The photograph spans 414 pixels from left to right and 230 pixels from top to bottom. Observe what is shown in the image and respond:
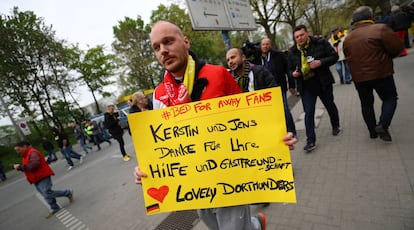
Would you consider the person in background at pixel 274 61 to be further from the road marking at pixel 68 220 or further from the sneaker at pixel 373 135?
the road marking at pixel 68 220

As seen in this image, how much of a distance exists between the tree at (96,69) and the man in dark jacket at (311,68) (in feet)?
98.3

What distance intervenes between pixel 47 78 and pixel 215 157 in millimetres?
23798

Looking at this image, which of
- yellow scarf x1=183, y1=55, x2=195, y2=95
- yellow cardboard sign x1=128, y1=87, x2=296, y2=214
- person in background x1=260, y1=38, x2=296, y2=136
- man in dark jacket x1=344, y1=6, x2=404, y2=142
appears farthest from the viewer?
person in background x1=260, y1=38, x2=296, y2=136

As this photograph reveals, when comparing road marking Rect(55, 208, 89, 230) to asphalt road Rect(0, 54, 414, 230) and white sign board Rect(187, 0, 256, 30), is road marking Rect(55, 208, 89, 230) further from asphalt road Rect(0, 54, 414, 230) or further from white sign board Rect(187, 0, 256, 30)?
white sign board Rect(187, 0, 256, 30)

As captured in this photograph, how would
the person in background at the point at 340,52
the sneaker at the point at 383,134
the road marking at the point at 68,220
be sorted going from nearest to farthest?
1. the sneaker at the point at 383,134
2. the road marking at the point at 68,220
3. the person in background at the point at 340,52

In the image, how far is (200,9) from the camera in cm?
498

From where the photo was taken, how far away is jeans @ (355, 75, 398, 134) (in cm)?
314

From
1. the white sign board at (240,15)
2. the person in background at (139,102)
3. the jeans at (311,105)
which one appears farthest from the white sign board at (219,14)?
the jeans at (311,105)

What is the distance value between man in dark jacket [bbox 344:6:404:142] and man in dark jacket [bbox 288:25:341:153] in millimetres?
323

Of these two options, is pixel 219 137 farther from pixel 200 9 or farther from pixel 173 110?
pixel 200 9

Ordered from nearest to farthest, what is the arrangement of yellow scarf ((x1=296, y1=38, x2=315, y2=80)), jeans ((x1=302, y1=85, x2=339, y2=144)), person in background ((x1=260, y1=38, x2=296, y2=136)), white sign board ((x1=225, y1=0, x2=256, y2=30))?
yellow scarf ((x1=296, y1=38, x2=315, y2=80))
jeans ((x1=302, y1=85, x2=339, y2=144))
person in background ((x1=260, y1=38, x2=296, y2=136))
white sign board ((x1=225, y1=0, x2=256, y2=30))

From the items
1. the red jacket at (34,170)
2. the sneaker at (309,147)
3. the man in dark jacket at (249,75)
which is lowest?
the sneaker at (309,147)

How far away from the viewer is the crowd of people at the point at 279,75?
58.7 inches

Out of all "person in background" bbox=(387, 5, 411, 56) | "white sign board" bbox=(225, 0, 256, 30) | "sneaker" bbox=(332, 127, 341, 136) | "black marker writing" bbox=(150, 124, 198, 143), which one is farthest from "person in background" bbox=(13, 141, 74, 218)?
"person in background" bbox=(387, 5, 411, 56)
